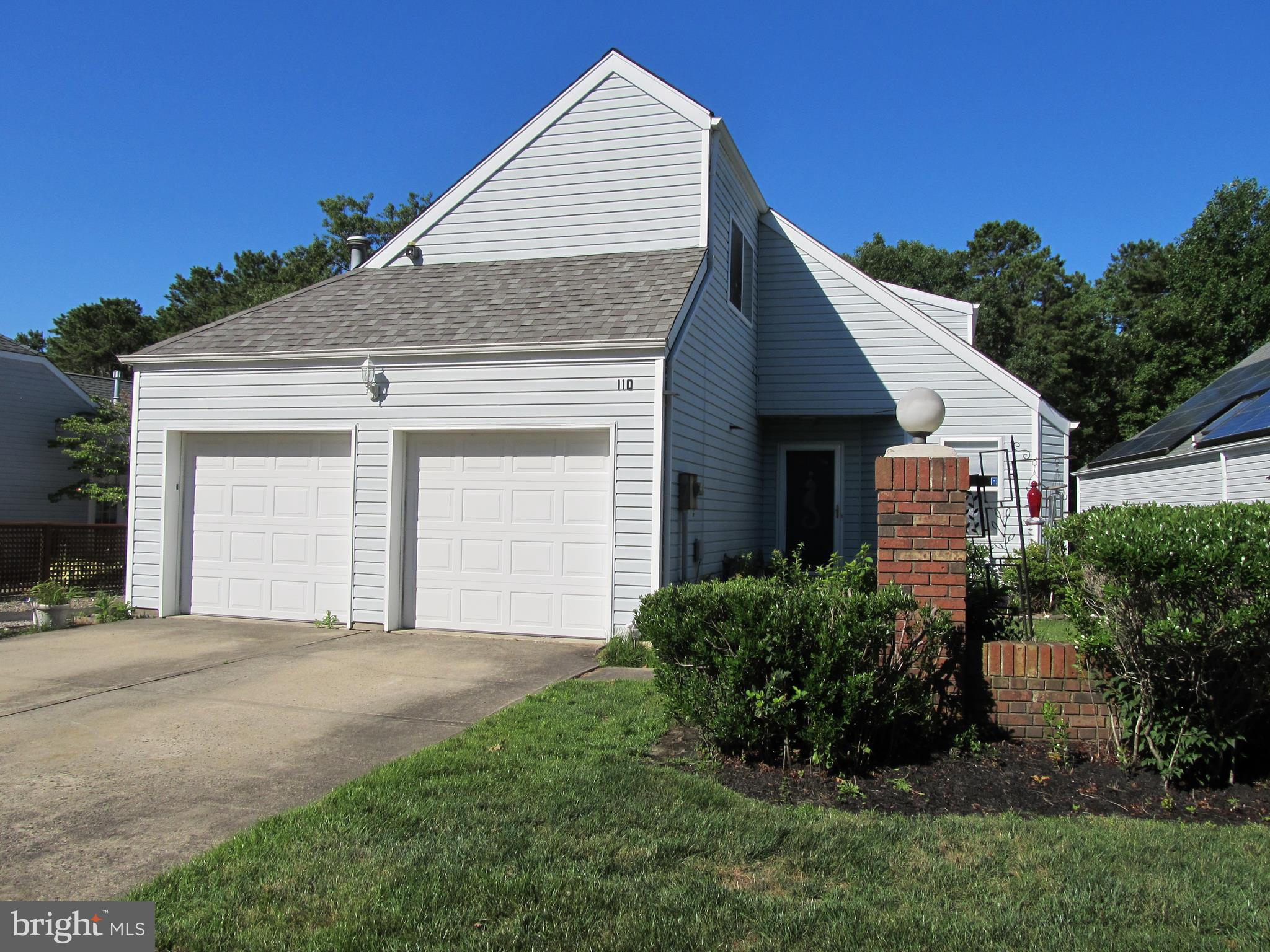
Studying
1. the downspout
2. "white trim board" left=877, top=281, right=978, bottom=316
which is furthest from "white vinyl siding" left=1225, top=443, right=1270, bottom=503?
the downspout

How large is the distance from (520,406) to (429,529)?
5.74 feet

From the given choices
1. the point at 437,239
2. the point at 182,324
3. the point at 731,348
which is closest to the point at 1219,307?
the point at 731,348

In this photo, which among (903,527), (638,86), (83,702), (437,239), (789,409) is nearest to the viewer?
(903,527)

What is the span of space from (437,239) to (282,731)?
8.57 m

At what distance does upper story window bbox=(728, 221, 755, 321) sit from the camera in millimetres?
12312

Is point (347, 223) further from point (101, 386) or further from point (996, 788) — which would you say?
point (996, 788)

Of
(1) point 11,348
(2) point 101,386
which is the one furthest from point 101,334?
(1) point 11,348

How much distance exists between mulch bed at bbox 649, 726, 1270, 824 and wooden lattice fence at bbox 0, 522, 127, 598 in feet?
39.6

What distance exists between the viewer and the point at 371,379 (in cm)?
947

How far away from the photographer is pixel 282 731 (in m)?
5.52

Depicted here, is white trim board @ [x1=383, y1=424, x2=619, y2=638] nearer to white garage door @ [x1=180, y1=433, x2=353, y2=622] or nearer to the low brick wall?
white garage door @ [x1=180, y1=433, x2=353, y2=622]

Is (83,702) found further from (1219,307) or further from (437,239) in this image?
(1219,307)

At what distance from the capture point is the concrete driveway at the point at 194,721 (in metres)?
3.82

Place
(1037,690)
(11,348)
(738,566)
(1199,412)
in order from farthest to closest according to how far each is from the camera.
Answer: (11,348), (1199,412), (738,566), (1037,690)
